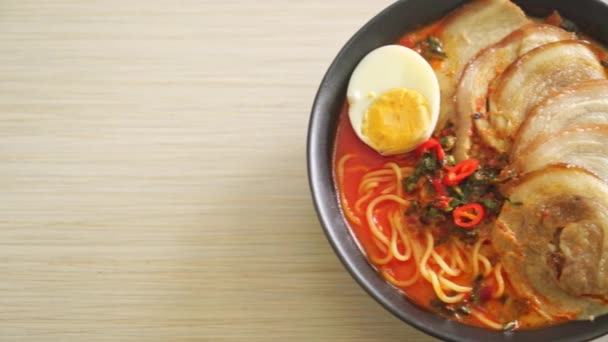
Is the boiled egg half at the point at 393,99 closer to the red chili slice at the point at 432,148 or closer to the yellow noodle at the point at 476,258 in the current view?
the red chili slice at the point at 432,148

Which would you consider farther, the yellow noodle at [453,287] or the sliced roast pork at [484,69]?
the sliced roast pork at [484,69]

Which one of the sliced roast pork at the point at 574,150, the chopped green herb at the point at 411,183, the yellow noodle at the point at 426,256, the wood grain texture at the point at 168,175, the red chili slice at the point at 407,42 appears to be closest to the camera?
the sliced roast pork at the point at 574,150

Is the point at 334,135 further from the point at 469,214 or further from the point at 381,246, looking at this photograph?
the point at 469,214

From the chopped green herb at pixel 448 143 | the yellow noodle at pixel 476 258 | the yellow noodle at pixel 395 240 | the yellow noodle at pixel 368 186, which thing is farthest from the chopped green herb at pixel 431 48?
the yellow noodle at pixel 476 258

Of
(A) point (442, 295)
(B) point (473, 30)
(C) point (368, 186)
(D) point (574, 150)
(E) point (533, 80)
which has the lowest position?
(A) point (442, 295)

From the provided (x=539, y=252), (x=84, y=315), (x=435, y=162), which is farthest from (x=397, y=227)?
(x=84, y=315)

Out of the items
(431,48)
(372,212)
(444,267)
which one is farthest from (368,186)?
(431,48)
